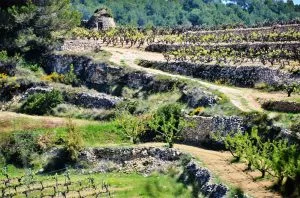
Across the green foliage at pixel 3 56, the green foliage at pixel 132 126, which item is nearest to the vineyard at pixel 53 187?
the green foliage at pixel 132 126

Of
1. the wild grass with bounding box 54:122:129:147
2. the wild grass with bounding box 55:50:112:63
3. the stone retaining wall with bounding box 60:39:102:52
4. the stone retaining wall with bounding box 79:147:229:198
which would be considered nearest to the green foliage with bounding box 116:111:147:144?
the wild grass with bounding box 54:122:129:147

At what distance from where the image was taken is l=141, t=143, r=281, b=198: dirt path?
40500mm

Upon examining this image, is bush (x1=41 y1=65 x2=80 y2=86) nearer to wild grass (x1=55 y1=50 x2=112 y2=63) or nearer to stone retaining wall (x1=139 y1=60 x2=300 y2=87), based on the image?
wild grass (x1=55 y1=50 x2=112 y2=63)

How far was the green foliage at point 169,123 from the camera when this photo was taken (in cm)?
5325

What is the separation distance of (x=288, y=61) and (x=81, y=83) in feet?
87.6

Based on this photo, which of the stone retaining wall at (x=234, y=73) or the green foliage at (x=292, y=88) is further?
the stone retaining wall at (x=234, y=73)

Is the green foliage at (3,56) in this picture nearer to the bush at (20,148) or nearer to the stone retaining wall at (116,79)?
the stone retaining wall at (116,79)

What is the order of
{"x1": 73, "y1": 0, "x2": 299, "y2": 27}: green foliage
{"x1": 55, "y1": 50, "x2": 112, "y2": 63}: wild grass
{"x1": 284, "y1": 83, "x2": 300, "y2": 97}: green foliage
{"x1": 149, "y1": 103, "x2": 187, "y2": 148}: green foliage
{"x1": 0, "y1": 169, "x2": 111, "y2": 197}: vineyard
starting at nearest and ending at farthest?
{"x1": 0, "y1": 169, "x2": 111, "y2": 197}: vineyard < {"x1": 149, "y1": 103, "x2": 187, "y2": 148}: green foliage < {"x1": 284, "y1": 83, "x2": 300, "y2": 97}: green foliage < {"x1": 55, "y1": 50, "x2": 112, "y2": 63}: wild grass < {"x1": 73, "y1": 0, "x2": 299, "y2": 27}: green foliage

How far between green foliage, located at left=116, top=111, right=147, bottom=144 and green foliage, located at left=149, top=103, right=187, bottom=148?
1210 mm

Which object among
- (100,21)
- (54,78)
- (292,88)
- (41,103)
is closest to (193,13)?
(100,21)

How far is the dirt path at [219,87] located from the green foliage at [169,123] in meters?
5.82

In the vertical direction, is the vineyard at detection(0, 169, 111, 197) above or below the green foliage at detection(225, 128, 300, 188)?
below

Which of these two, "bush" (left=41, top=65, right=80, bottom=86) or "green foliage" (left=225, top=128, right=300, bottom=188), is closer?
"green foliage" (left=225, top=128, right=300, bottom=188)

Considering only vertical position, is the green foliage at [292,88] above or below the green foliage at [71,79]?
above
